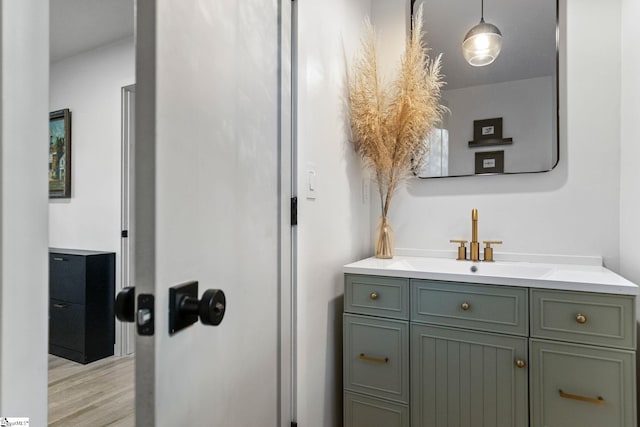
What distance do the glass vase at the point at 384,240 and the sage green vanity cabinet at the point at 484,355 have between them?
37cm

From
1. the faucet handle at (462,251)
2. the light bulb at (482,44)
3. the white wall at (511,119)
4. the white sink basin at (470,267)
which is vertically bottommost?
the white sink basin at (470,267)

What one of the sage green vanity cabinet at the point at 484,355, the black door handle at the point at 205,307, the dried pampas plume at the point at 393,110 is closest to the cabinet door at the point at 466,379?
the sage green vanity cabinet at the point at 484,355

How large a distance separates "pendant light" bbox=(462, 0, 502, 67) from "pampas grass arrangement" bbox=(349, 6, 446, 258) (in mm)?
172

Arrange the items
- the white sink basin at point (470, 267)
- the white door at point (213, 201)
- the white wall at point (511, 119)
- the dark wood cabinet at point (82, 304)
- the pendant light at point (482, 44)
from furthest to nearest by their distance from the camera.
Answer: the dark wood cabinet at point (82, 304), the pendant light at point (482, 44), the white wall at point (511, 119), the white sink basin at point (470, 267), the white door at point (213, 201)

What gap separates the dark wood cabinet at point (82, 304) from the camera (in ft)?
9.23

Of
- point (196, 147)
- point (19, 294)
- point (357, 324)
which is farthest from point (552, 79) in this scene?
point (19, 294)

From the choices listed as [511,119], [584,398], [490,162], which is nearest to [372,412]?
[584,398]

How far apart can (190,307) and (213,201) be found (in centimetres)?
23

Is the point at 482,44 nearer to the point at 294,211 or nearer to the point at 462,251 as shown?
the point at 462,251

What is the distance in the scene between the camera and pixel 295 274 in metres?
1.33

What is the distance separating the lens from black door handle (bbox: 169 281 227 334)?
1.96ft

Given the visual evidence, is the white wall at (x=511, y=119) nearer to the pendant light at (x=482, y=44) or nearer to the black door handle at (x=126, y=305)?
the pendant light at (x=482, y=44)

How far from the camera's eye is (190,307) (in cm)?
62

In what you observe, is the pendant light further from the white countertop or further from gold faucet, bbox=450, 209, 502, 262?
→ the white countertop
